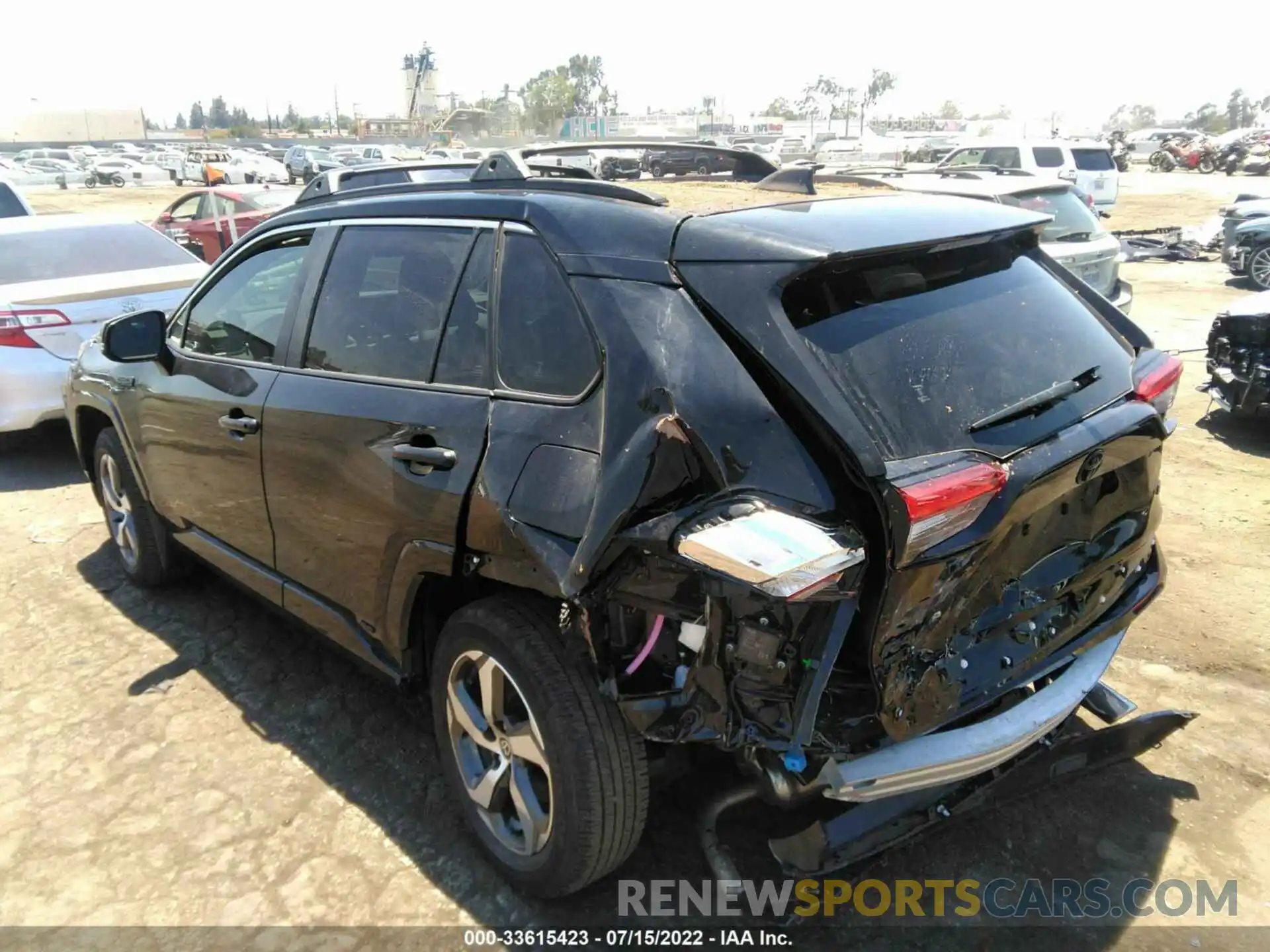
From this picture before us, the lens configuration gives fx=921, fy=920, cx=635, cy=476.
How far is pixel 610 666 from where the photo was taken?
7.55 ft

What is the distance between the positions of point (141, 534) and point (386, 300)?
2339 millimetres

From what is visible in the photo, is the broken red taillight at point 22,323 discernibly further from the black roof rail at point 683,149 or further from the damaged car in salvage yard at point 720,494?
the black roof rail at point 683,149

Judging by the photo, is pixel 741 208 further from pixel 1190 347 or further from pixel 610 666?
pixel 1190 347

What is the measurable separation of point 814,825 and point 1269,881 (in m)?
1.46

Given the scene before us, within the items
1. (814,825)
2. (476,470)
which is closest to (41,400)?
(476,470)

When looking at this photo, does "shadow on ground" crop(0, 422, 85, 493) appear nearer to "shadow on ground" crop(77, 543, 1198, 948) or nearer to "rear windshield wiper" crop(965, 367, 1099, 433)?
"shadow on ground" crop(77, 543, 1198, 948)

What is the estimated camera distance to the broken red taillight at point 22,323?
6.28 m

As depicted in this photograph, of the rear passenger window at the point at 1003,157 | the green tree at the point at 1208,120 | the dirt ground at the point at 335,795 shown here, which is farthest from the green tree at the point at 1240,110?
the dirt ground at the point at 335,795

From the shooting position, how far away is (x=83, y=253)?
23.8 feet

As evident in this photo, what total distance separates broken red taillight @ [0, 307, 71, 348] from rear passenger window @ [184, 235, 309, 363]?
10.1 feet

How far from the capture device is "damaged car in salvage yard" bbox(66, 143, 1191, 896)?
6.73ft

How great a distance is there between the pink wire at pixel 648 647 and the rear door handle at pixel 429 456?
2.46 ft

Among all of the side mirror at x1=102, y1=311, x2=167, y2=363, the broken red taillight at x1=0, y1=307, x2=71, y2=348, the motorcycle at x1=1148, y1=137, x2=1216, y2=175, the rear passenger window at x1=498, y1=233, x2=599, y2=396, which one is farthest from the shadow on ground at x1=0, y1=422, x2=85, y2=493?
the motorcycle at x1=1148, y1=137, x2=1216, y2=175

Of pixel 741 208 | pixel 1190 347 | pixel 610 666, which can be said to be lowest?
pixel 1190 347
